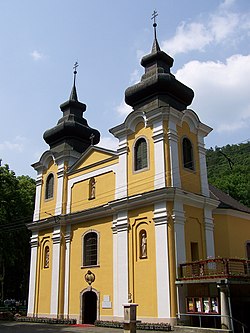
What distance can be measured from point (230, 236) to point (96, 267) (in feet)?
24.4

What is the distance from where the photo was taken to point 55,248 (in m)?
24.2

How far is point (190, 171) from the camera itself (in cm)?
2050

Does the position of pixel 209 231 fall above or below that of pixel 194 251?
above

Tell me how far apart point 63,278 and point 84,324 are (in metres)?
3.14

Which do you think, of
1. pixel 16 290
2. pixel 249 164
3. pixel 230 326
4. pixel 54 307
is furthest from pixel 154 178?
pixel 16 290

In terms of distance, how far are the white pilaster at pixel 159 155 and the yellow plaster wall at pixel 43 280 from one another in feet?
30.5

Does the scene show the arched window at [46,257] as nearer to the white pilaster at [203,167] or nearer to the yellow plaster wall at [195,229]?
the yellow plaster wall at [195,229]

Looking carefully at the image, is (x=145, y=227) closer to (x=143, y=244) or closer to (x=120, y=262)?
(x=143, y=244)

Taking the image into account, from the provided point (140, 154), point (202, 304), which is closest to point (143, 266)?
point (202, 304)

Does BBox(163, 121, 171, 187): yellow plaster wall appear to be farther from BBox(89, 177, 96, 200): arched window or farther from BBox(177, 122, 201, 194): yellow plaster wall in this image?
BBox(89, 177, 96, 200): arched window

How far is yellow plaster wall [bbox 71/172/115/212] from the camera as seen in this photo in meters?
22.2

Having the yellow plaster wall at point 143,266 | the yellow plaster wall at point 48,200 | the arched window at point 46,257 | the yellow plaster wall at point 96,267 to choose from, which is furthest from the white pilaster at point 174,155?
the arched window at point 46,257

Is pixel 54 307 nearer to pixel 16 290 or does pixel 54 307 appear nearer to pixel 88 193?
pixel 88 193

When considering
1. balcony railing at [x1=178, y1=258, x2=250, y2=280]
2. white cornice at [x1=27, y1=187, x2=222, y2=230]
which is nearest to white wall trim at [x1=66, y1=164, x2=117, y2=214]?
white cornice at [x1=27, y1=187, x2=222, y2=230]
